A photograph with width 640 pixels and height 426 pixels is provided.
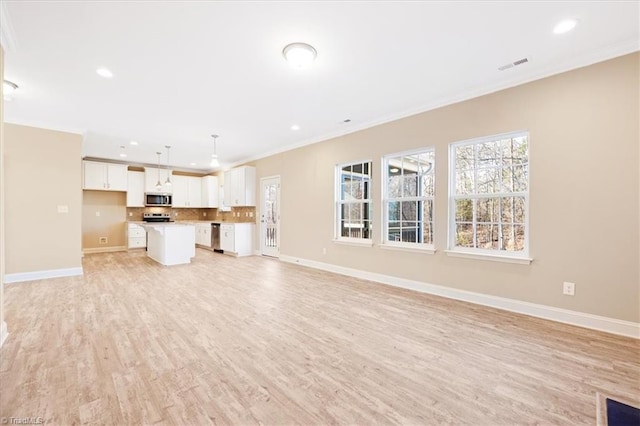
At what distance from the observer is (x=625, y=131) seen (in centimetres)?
274

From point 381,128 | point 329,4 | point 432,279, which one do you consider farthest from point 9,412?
point 381,128

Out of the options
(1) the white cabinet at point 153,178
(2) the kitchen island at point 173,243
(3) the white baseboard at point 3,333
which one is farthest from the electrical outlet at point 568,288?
(1) the white cabinet at point 153,178

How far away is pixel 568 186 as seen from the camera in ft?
10.0

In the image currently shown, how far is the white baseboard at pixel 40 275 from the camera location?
4.72 m

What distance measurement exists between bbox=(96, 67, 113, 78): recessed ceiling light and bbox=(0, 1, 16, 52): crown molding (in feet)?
2.14

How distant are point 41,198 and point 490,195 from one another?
7.11 m

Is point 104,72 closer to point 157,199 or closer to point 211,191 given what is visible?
point 157,199

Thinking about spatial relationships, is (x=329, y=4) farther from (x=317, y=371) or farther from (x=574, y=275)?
(x=574, y=275)

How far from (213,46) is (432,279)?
3.91 meters

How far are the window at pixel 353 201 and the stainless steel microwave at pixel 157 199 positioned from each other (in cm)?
634

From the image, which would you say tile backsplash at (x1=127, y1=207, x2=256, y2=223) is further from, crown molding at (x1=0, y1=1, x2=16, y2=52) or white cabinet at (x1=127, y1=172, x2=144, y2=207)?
crown molding at (x1=0, y1=1, x2=16, y2=52)

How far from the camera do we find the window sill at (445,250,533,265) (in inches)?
130

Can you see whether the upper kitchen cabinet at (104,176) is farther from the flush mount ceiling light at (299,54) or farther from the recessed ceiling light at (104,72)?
the flush mount ceiling light at (299,54)

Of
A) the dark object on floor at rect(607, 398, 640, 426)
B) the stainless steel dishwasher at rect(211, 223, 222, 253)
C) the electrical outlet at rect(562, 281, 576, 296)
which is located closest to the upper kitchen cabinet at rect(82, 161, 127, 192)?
the stainless steel dishwasher at rect(211, 223, 222, 253)
